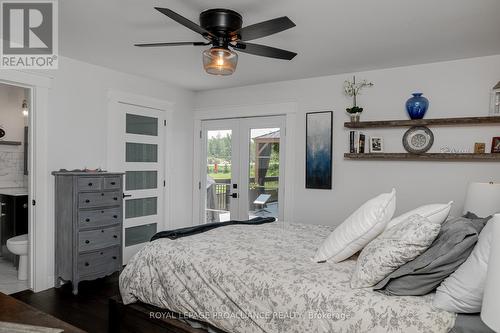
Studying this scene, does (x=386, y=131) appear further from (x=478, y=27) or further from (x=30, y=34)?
(x=30, y=34)

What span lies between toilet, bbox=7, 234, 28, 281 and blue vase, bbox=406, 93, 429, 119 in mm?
4370

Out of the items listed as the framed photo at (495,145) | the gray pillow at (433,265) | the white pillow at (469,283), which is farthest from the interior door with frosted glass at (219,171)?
the white pillow at (469,283)

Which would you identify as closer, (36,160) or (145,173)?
(36,160)

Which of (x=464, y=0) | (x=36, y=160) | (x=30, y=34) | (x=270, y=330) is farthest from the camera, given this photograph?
(x=36, y=160)

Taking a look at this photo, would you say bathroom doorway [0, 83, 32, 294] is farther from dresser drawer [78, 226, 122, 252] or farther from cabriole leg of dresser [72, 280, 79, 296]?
dresser drawer [78, 226, 122, 252]

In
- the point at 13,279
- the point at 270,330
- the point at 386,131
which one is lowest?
the point at 13,279

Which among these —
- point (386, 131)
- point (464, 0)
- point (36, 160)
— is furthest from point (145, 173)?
point (464, 0)

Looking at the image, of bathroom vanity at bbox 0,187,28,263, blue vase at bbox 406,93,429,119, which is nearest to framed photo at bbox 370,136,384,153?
blue vase at bbox 406,93,429,119

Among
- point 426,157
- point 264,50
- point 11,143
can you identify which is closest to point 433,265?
point 264,50

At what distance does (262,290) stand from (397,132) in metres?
2.74

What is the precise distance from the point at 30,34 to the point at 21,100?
8.39 ft

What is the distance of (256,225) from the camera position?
3158 mm

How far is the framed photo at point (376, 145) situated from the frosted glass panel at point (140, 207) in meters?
2.97

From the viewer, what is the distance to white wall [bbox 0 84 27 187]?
4.73 metres
